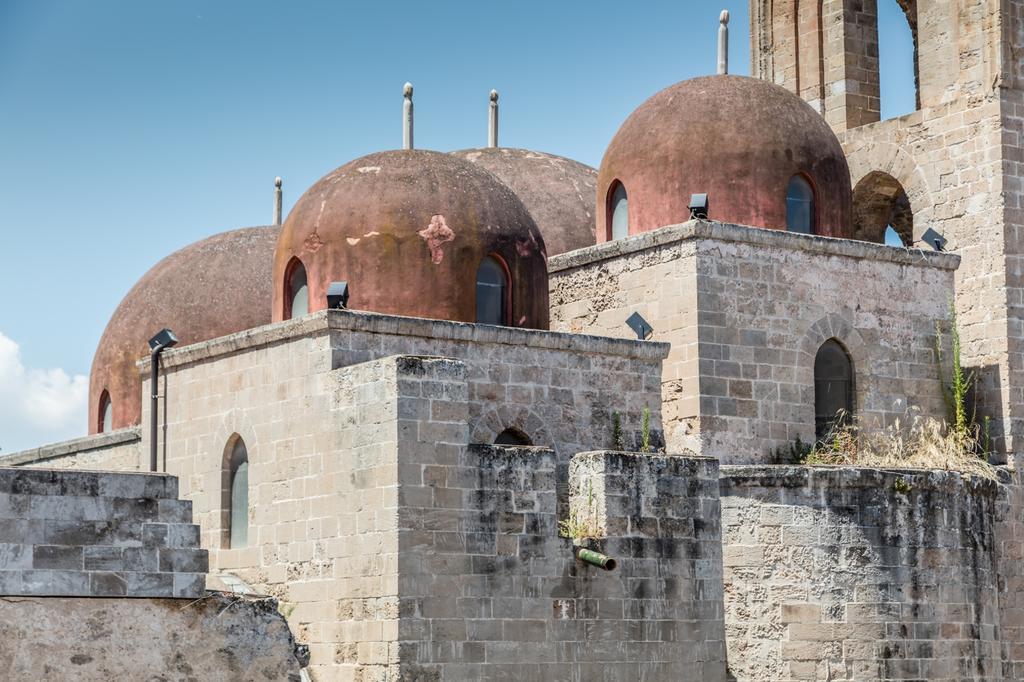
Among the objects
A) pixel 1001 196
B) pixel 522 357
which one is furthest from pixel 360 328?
pixel 1001 196

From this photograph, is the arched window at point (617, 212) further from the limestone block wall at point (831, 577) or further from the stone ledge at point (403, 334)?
the limestone block wall at point (831, 577)

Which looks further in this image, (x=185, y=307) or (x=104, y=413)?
(x=104, y=413)

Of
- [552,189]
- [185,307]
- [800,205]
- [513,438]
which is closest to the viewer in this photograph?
[513,438]

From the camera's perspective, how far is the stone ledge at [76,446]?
20219 mm

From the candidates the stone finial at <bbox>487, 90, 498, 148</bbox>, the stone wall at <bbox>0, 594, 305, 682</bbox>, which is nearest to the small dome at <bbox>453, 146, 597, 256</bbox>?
the stone finial at <bbox>487, 90, 498, 148</bbox>

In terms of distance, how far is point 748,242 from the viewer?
18.0 meters

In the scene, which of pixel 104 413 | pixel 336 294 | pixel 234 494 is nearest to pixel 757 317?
pixel 336 294

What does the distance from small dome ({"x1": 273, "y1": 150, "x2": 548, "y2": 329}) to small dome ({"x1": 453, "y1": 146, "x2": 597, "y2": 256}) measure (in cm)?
313

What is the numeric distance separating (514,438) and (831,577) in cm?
Answer: 307

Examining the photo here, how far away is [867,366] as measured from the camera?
1859 centimetres

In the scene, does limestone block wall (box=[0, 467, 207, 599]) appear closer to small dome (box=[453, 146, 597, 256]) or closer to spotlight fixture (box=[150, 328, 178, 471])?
spotlight fixture (box=[150, 328, 178, 471])

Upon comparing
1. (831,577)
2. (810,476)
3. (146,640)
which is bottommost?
(146,640)

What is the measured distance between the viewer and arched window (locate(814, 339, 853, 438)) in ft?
60.8

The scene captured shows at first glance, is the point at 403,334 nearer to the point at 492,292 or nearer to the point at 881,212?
the point at 492,292
